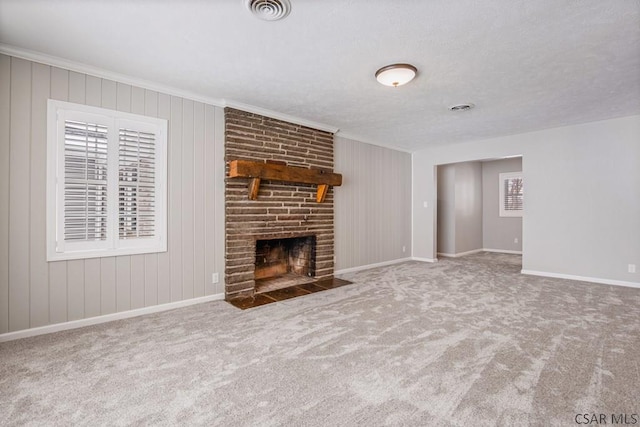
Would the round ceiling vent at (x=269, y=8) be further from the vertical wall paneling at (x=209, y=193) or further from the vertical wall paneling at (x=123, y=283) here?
the vertical wall paneling at (x=123, y=283)

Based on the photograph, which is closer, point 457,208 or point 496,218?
point 457,208

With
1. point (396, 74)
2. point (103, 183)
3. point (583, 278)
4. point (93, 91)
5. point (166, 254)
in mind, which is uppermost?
point (396, 74)

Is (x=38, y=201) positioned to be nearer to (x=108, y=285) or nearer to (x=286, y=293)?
(x=108, y=285)

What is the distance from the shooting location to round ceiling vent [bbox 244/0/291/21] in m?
1.95

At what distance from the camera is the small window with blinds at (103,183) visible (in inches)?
109

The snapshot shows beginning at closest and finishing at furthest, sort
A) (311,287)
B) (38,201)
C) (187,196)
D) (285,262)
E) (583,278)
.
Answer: (38,201) < (187,196) < (311,287) < (583,278) < (285,262)

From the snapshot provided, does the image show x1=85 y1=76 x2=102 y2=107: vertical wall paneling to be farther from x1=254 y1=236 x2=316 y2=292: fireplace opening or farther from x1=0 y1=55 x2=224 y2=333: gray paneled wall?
x1=254 y1=236 x2=316 y2=292: fireplace opening

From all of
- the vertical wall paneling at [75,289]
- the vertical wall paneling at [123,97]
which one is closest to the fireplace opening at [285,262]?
the vertical wall paneling at [75,289]

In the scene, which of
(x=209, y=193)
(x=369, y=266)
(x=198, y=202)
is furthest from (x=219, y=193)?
(x=369, y=266)

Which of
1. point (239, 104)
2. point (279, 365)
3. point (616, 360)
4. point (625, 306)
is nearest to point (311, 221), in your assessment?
point (239, 104)

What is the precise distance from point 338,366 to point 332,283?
236 cm

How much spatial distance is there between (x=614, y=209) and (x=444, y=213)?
125 inches

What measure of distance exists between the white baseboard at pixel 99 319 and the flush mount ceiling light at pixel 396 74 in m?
3.10

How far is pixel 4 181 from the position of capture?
2545 millimetres
